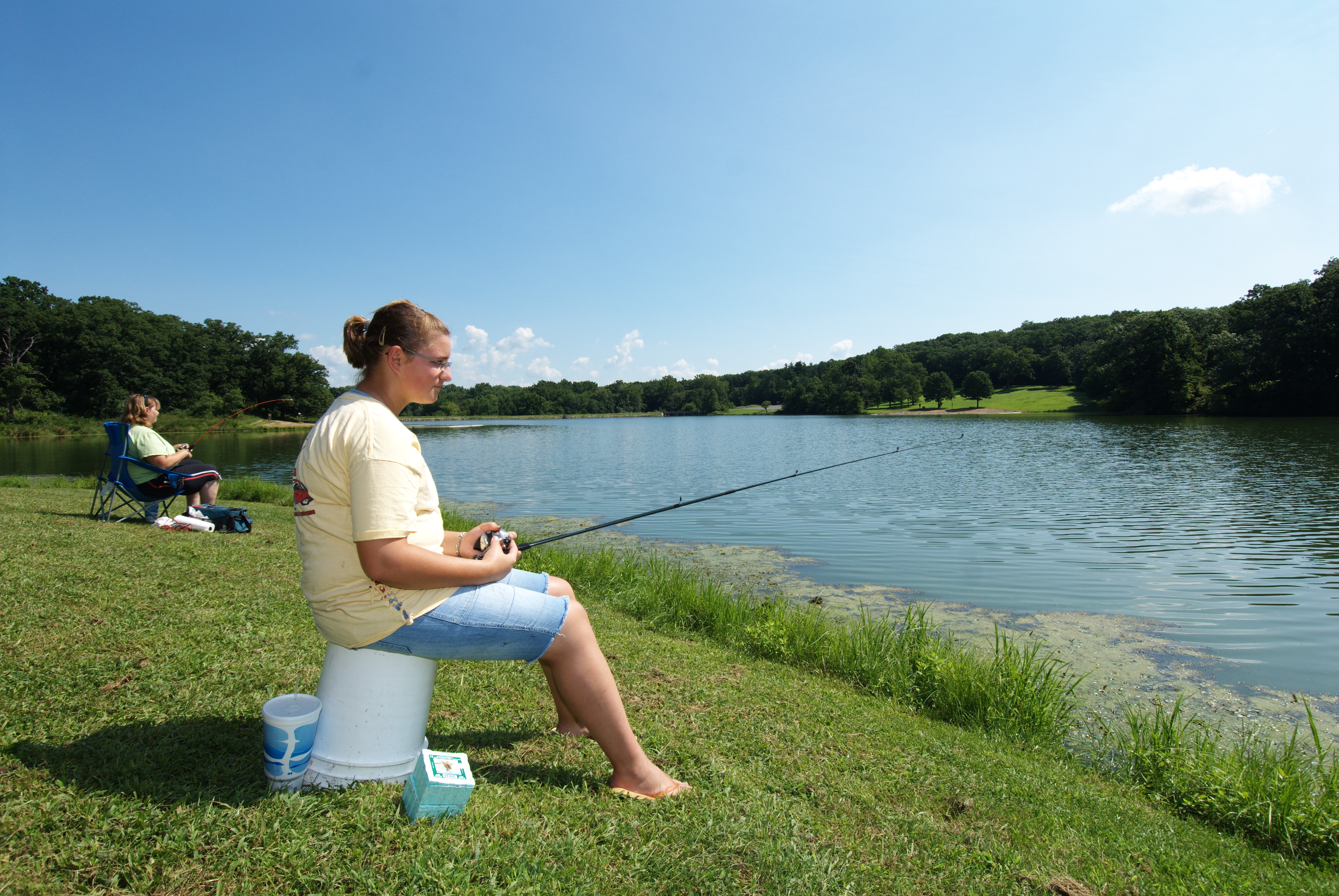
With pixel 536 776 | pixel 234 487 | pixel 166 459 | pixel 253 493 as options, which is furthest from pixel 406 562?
pixel 234 487

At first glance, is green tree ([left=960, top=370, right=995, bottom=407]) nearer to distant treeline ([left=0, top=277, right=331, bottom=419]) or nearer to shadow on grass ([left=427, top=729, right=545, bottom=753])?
distant treeline ([left=0, top=277, right=331, bottom=419])

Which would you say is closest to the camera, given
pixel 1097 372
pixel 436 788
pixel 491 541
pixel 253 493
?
pixel 436 788

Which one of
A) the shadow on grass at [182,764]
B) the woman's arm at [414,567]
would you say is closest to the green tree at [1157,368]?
the shadow on grass at [182,764]

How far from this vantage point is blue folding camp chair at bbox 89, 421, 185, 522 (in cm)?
827

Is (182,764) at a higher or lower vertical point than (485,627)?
lower

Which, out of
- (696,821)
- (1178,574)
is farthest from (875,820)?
(1178,574)

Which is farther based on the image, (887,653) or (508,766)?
(887,653)

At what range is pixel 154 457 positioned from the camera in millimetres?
8242

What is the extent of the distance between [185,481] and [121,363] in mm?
69105

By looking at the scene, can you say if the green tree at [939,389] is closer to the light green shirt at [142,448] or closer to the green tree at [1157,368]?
the green tree at [1157,368]

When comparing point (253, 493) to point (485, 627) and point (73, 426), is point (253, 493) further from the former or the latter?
point (73, 426)

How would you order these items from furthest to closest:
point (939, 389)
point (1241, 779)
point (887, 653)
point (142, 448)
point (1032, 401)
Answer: point (939, 389), point (1032, 401), point (142, 448), point (887, 653), point (1241, 779)

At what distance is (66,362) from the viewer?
60250 mm

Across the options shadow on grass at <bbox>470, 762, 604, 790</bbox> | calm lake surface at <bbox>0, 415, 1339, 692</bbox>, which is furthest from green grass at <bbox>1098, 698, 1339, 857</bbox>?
shadow on grass at <bbox>470, 762, 604, 790</bbox>
